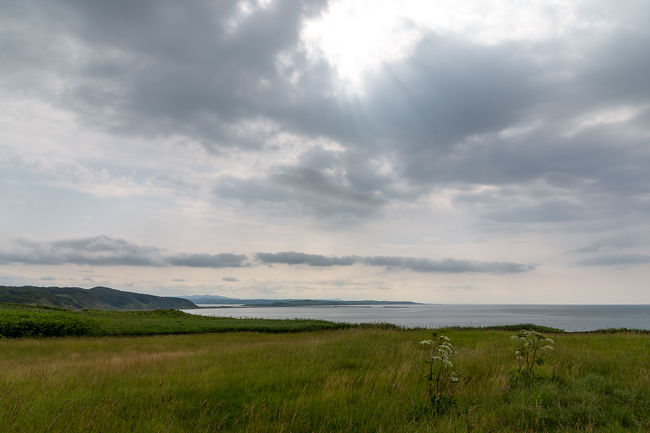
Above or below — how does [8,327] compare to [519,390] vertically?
below

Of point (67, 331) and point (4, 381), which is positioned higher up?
point (4, 381)

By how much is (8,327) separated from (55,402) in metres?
32.4

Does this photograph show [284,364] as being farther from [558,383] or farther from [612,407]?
[612,407]

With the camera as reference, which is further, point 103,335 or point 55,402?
point 103,335

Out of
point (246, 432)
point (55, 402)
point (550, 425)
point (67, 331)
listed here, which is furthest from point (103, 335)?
point (550, 425)

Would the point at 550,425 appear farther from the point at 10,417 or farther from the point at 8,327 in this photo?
the point at 8,327

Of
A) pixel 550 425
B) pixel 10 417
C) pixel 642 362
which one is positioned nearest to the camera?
pixel 10 417

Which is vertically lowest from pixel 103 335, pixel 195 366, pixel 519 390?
pixel 103 335

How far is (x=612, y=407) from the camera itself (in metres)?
7.00

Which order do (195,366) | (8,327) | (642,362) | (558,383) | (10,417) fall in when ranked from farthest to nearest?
(8,327)
(642,362)
(195,366)
(558,383)
(10,417)

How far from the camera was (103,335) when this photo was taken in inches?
1310

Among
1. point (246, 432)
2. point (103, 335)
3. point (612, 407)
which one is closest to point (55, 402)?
point (246, 432)

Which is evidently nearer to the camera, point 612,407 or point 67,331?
point 612,407

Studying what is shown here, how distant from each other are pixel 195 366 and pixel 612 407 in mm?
10216
